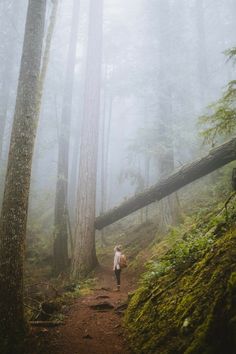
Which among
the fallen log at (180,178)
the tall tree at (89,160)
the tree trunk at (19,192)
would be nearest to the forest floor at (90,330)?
the tree trunk at (19,192)

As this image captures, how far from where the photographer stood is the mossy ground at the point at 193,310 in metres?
2.66

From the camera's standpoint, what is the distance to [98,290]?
863 cm

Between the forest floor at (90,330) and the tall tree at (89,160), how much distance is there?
8.87 ft

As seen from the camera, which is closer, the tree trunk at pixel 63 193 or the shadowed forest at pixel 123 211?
the shadowed forest at pixel 123 211

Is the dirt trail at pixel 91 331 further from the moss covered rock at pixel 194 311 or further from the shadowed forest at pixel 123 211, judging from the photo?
the moss covered rock at pixel 194 311

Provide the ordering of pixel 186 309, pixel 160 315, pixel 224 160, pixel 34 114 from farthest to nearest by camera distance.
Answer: pixel 224 160
pixel 34 114
pixel 160 315
pixel 186 309

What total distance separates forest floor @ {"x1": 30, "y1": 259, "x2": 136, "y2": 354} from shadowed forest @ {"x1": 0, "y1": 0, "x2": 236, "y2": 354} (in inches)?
1.5

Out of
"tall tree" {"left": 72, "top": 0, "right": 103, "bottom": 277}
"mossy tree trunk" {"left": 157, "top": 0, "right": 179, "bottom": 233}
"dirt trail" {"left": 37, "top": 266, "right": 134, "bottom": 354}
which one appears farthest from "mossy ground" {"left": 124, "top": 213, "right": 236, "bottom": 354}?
"mossy tree trunk" {"left": 157, "top": 0, "right": 179, "bottom": 233}

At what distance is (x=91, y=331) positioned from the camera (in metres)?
5.43

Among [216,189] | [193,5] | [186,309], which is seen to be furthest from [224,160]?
[193,5]

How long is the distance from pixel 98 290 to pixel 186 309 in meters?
5.80

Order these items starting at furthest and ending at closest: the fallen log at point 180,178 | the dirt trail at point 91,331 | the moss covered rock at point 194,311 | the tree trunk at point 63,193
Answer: the tree trunk at point 63,193, the fallen log at point 180,178, the dirt trail at point 91,331, the moss covered rock at point 194,311

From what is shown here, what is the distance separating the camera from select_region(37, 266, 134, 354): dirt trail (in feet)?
15.4

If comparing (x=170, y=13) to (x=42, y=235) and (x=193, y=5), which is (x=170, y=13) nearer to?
(x=193, y=5)
